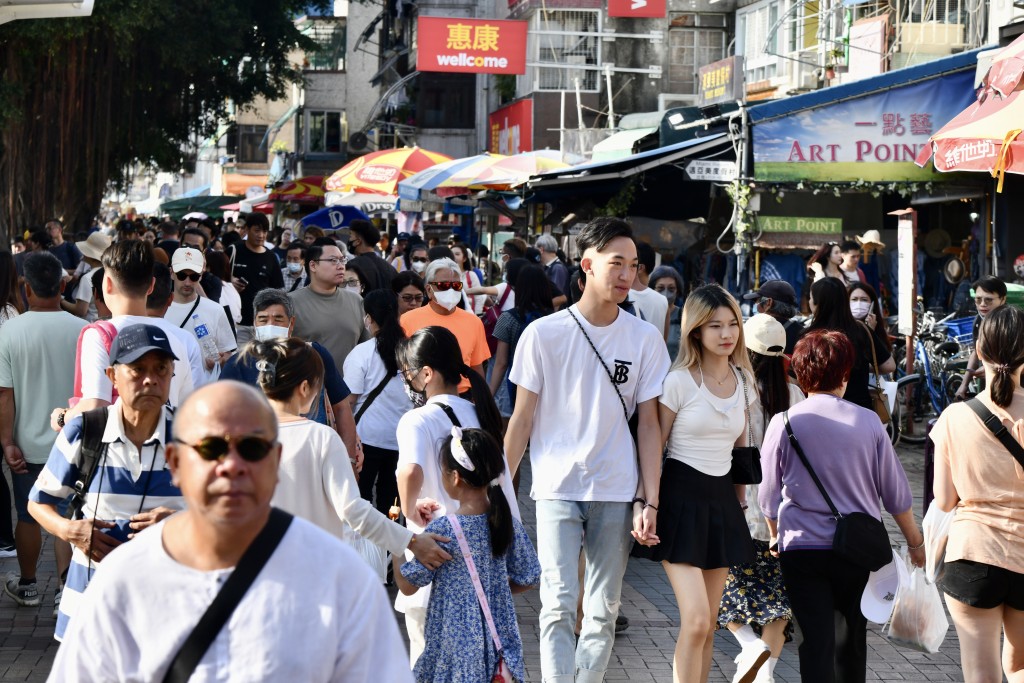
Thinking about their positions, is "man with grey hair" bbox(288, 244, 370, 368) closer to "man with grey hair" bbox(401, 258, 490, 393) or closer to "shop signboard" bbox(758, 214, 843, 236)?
"man with grey hair" bbox(401, 258, 490, 393)

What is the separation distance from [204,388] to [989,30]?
15835 mm

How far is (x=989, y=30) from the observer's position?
1677cm

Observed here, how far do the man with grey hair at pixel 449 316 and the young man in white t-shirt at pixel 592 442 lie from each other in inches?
110

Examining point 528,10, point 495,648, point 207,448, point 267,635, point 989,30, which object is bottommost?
point 495,648

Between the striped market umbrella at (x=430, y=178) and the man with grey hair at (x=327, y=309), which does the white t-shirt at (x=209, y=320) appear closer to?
the man with grey hair at (x=327, y=309)

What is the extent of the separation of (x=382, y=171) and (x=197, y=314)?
15242 mm

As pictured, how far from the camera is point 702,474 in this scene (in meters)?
5.53

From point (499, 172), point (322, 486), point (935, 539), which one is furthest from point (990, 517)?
point (499, 172)

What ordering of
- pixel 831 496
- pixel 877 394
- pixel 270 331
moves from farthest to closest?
pixel 877 394
pixel 270 331
pixel 831 496

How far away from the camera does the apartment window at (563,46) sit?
3238cm

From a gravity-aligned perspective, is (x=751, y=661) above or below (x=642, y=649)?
above

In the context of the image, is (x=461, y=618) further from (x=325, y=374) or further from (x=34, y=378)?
(x=34, y=378)

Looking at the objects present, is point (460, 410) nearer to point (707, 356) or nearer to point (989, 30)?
point (707, 356)

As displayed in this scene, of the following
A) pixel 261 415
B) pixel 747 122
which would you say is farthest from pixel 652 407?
pixel 747 122
